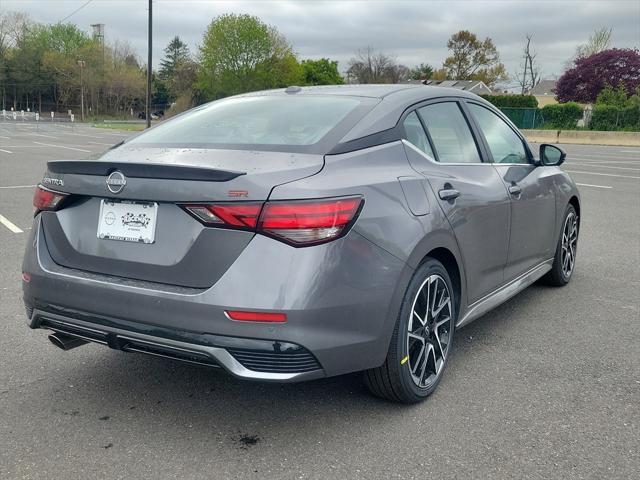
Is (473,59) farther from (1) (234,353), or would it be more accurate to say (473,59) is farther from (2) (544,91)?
(1) (234,353)

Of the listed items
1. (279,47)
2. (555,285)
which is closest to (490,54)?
(279,47)

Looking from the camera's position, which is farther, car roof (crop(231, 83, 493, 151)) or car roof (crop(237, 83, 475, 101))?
car roof (crop(237, 83, 475, 101))

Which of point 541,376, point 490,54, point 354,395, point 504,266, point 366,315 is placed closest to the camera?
point 366,315

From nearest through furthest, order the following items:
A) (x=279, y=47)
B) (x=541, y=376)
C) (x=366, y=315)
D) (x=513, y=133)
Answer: (x=366, y=315) → (x=541, y=376) → (x=513, y=133) → (x=279, y=47)

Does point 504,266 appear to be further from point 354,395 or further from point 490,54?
point 490,54

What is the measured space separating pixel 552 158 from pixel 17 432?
3.89 meters

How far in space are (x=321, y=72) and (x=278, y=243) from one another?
98917mm

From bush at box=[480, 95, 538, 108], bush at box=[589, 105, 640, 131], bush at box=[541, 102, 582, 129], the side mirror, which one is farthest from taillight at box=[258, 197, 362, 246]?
bush at box=[480, 95, 538, 108]

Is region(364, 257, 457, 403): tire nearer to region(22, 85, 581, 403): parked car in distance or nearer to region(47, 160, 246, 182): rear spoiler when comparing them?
region(22, 85, 581, 403): parked car in distance

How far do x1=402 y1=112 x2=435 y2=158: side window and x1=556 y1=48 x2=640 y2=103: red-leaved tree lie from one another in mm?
64295

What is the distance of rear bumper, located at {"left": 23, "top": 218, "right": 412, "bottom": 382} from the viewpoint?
2.60 m

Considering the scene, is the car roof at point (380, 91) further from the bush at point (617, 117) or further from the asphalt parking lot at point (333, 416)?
the bush at point (617, 117)

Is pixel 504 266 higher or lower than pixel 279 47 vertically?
lower

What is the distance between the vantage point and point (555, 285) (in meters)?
5.58
